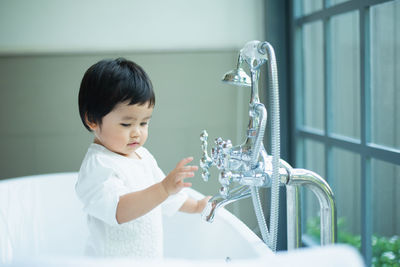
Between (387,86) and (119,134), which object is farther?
(387,86)

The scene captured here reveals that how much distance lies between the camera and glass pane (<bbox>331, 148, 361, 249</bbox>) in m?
2.17

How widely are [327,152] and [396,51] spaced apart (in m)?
0.52

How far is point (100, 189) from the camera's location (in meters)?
1.09

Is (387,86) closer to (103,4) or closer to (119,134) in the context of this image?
(119,134)

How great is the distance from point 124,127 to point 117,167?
109 millimetres

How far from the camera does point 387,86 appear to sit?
186 cm

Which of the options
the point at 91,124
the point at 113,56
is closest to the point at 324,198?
the point at 91,124

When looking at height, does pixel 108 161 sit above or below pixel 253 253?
above

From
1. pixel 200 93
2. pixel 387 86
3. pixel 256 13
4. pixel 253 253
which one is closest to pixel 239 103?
pixel 200 93

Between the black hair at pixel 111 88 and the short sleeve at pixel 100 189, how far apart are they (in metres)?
0.13

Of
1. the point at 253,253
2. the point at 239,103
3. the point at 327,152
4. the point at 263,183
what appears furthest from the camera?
the point at 239,103

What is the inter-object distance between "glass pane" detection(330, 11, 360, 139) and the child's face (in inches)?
52.0

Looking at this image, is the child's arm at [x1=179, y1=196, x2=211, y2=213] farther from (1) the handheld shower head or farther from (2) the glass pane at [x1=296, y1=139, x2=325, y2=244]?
(2) the glass pane at [x1=296, y1=139, x2=325, y2=244]

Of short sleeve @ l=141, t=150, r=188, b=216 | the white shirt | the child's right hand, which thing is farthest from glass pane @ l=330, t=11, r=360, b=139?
the child's right hand
